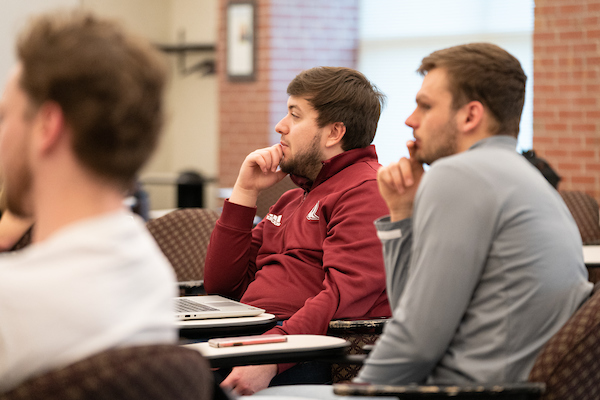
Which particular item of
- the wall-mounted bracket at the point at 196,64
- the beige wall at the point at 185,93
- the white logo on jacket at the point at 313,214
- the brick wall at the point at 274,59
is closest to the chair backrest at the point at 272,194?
the white logo on jacket at the point at 313,214

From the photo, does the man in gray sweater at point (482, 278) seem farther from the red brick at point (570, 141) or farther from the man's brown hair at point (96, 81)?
the red brick at point (570, 141)

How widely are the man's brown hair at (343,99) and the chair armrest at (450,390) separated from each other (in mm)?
1126

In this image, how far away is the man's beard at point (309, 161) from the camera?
2.10 m

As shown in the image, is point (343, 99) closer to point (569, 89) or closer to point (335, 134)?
point (335, 134)

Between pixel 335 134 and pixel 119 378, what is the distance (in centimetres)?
146

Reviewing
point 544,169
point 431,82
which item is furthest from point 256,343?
point 544,169

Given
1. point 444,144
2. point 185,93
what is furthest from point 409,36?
point 444,144

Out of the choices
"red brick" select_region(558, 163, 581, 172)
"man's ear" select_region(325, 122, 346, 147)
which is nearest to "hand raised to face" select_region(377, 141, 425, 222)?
"man's ear" select_region(325, 122, 346, 147)

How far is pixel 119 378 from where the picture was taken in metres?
0.76

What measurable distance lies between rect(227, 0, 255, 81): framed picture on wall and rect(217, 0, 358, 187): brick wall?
0.05 metres

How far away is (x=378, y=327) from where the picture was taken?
5.62ft

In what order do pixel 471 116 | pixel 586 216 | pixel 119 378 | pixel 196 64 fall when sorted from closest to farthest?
pixel 119 378 → pixel 471 116 → pixel 586 216 → pixel 196 64

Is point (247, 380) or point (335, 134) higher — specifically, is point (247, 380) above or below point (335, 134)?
below

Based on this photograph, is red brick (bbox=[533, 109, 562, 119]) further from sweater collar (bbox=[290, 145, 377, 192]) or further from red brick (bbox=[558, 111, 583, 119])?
sweater collar (bbox=[290, 145, 377, 192])
